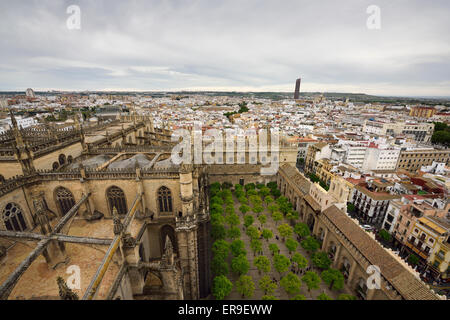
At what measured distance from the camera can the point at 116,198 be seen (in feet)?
66.5

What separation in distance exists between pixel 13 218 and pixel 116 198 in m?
7.31

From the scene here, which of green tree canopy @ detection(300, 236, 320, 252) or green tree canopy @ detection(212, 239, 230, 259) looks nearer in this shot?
green tree canopy @ detection(212, 239, 230, 259)

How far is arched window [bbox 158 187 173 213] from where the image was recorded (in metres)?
20.5

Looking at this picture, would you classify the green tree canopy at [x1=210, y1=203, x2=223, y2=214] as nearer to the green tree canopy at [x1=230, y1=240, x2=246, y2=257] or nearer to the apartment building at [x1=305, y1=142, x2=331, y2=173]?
the green tree canopy at [x1=230, y1=240, x2=246, y2=257]

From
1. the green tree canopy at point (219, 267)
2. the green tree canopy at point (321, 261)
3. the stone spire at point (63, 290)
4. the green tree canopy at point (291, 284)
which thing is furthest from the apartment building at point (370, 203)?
the stone spire at point (63, 290)

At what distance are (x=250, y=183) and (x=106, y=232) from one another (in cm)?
3249

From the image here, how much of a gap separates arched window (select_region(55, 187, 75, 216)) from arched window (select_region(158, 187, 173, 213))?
7.79m

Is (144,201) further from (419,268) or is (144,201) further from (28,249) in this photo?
(419,268)

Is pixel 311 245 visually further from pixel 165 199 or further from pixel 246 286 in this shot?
pixel 165 199

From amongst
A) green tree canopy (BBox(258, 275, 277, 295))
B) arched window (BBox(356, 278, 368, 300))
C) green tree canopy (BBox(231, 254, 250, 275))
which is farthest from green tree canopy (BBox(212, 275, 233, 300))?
arched window (BBox(356, 278, 368, 300))

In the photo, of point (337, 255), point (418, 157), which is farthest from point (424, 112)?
point (337, 255)

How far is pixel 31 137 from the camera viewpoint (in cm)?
2492

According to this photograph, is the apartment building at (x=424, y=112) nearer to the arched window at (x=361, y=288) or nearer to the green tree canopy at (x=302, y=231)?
the green tree canopy at (x=302, y=231)

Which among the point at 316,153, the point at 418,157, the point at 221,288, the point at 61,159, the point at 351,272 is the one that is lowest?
the point at 351,272
